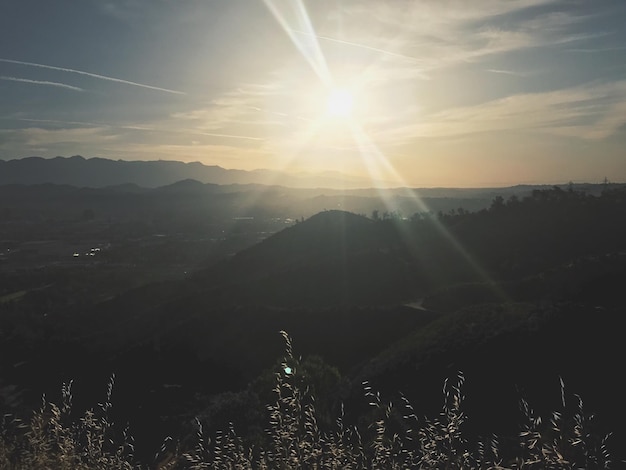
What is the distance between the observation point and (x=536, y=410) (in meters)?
13.3

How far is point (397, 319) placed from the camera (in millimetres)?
42875

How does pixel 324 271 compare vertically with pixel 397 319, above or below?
above

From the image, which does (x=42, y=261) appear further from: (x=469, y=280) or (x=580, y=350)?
(x=580, y=350)

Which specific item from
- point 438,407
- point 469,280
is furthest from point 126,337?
point 438,407

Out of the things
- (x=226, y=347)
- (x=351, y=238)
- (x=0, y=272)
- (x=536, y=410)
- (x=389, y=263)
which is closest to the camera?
(x=536, y=410)

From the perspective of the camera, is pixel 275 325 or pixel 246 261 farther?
pixel 246 261

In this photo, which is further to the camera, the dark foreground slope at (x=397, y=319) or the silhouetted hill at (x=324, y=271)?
the silhouetted hill at (x=324, y=271)

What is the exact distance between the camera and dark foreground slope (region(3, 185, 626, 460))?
17766 millimetres

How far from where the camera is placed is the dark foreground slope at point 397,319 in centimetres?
1777

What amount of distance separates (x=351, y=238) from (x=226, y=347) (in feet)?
148

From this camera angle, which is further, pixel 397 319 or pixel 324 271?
pixel 324 271

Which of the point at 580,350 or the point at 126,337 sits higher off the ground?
the point at 580,350

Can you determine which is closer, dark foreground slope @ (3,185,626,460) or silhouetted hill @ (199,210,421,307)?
dark foreground slope @ (3,185,626,460)

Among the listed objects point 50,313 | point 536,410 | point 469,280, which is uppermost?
point 536,410
